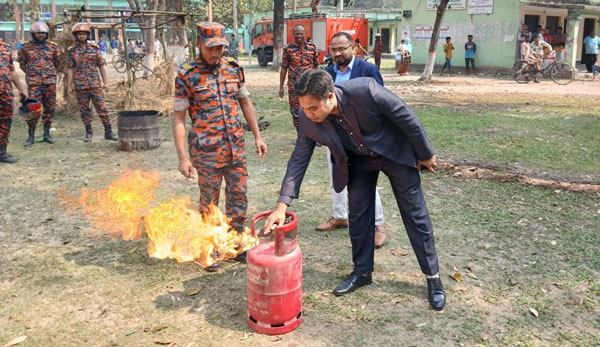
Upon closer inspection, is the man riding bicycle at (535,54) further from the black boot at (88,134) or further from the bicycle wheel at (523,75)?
the black boot at (88,134)

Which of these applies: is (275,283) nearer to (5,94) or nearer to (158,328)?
(158,328)

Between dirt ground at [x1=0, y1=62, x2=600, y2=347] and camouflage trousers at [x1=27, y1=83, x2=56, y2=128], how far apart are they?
2.56 meters

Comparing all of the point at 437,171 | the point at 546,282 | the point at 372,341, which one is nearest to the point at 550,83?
the point at 437,171

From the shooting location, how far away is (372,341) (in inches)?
126

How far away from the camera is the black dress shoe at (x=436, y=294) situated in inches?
141

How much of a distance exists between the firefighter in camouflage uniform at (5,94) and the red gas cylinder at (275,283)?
20.1 feet

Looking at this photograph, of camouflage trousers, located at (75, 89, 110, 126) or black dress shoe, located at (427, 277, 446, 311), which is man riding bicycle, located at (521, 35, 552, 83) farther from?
black dress shoe, located at (427, 277, 446, 311)

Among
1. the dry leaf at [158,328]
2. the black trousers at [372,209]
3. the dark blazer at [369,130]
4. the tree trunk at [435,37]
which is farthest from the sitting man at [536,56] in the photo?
the dry leaf at [158,328]

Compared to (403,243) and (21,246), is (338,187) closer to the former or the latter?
(403,243)

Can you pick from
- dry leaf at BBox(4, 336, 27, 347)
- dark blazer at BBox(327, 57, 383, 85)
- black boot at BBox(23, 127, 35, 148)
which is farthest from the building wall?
dry leaf at BBox(4, 336, 27, 347)

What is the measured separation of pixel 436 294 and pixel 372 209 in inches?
30.1

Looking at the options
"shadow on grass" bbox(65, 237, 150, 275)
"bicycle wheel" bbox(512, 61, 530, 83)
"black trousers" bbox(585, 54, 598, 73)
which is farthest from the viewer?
"black trousers" bbox(585, 54, 598, 73)

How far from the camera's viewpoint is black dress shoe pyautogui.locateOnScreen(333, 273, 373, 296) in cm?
377

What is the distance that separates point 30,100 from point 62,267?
17.3ft
